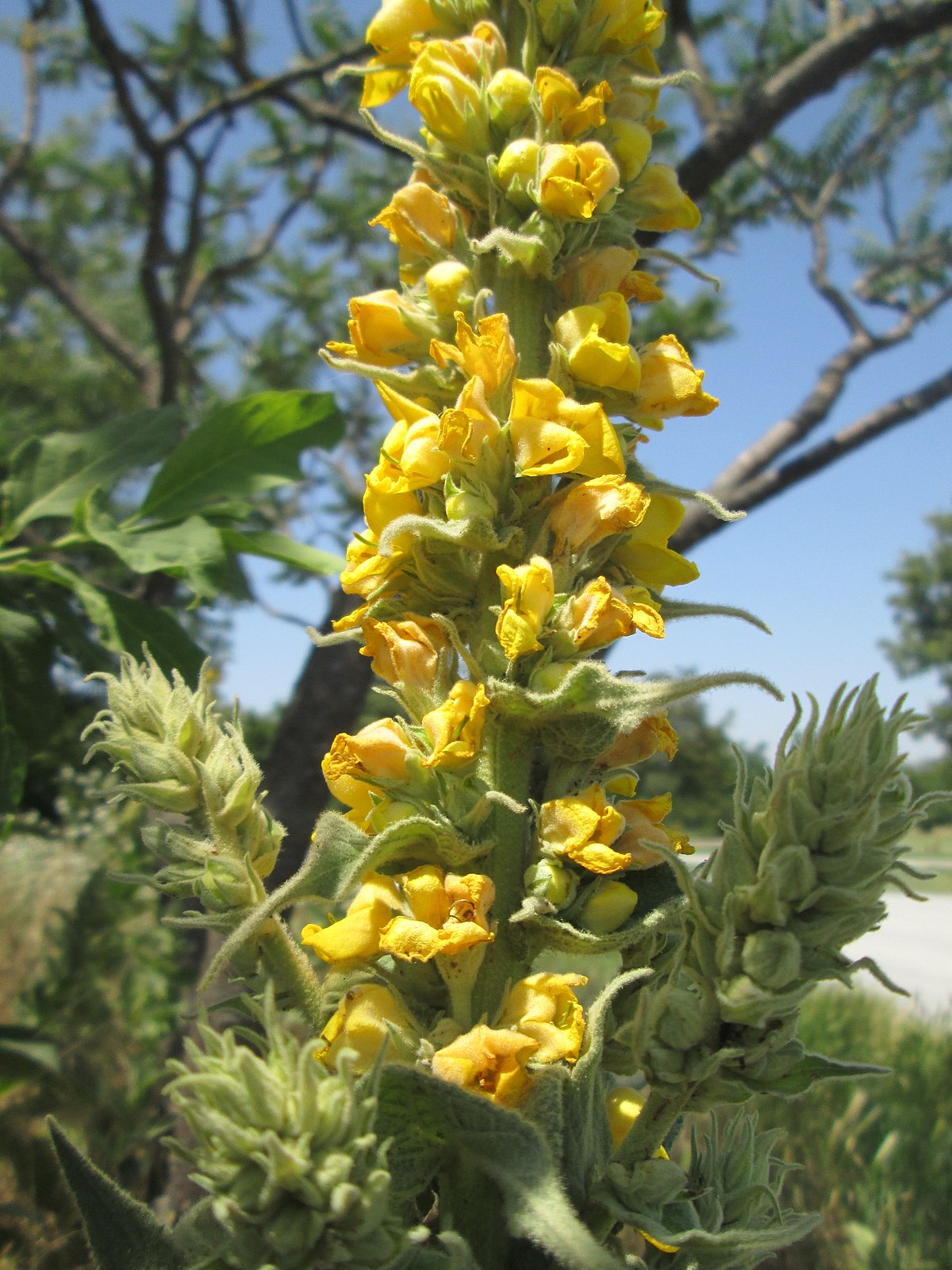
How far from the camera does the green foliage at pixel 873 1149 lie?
3836mm

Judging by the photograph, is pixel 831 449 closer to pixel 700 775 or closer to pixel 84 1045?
pixel 84 1045

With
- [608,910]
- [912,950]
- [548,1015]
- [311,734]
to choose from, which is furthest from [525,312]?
[912,950]

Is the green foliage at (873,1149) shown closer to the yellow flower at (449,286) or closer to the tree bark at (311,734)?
the tree bark at (311,734)

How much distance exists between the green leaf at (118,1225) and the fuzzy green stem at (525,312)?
104 cm

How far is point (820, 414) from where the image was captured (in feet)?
15.9

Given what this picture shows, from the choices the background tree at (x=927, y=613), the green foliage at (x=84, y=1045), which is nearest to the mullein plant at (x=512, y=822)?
the green foliage at (x=84, y=1045)

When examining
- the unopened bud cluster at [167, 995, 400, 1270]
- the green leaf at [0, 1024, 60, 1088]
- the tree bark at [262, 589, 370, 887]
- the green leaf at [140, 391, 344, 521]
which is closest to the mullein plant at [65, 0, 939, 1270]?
the unopened bud cluster at [167, 995, 400, 1270]

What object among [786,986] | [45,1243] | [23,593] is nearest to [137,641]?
[23,593]

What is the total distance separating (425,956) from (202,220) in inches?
203

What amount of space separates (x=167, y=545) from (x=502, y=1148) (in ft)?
4.31

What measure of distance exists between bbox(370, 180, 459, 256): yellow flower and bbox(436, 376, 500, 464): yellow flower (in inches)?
13.0

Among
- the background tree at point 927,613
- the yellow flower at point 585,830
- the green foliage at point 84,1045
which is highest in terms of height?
the background tree at point 927,613

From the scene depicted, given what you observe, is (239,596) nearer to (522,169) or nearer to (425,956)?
(522,169)

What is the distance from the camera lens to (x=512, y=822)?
3.72 feet
